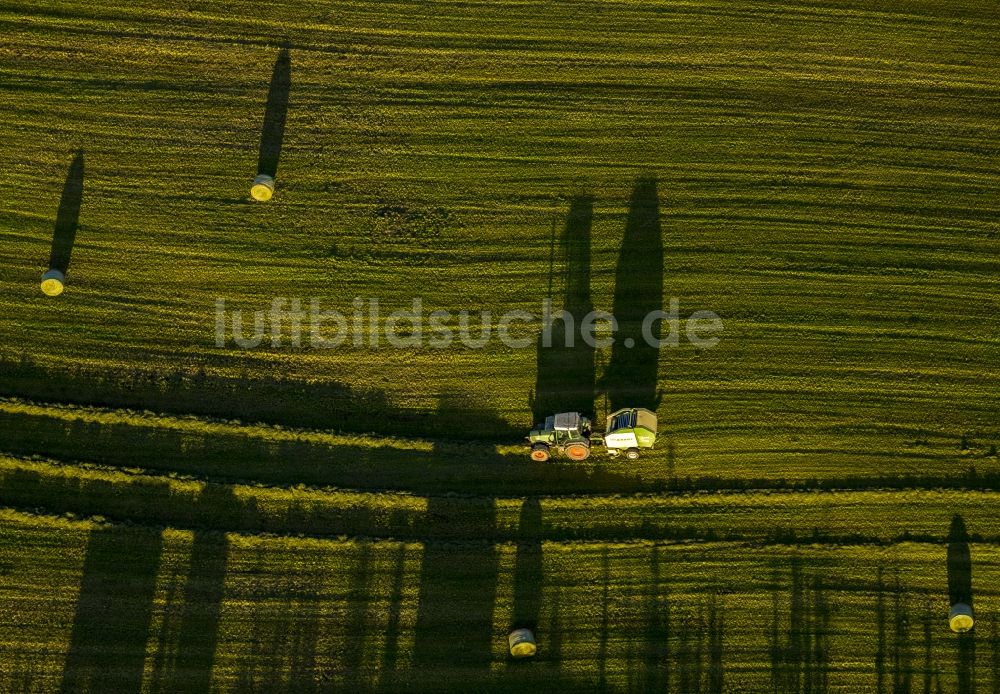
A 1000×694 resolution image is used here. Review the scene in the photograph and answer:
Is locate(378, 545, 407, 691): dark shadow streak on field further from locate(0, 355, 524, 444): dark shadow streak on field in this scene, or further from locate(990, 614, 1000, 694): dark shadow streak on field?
locate(990, 614, 1000, 694): dark shadow streak on field

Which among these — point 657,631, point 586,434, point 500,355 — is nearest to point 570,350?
point 500,355

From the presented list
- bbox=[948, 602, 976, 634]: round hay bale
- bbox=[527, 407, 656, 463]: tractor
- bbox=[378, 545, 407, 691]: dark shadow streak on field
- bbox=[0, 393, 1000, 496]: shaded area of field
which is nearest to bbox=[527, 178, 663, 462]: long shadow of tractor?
bbox=[527, 407, 656, 463]: tractor

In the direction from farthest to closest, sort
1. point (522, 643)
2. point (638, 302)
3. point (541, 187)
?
point (541, 187)
point (638, 302)
point (522, 643)

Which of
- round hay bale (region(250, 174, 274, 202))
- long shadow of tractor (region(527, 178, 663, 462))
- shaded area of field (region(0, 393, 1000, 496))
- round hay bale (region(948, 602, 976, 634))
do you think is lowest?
round hay bale (region(948, 602, 976, 634))

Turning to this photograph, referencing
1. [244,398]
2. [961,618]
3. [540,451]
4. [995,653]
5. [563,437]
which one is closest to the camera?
[961,618]

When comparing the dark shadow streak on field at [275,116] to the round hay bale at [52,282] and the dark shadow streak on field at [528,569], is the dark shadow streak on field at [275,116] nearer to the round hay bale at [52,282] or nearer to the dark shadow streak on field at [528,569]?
the round hay bale at [52,282]

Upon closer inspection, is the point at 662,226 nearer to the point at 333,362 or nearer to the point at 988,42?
the point at 333,362

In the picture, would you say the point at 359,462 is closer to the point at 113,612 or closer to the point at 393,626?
the point at 393,626
